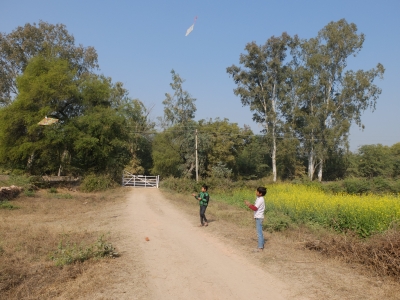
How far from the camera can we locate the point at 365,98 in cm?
3966

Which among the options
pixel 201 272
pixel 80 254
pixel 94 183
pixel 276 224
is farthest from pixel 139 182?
pixel 201 272

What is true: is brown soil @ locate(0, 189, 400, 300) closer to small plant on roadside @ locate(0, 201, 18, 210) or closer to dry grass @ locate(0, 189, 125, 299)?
dry grass @ locate(0, 189, 125, 299)

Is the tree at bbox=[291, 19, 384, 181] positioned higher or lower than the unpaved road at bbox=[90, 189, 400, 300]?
higher

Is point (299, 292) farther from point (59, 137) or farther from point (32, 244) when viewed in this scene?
point (59, 137)

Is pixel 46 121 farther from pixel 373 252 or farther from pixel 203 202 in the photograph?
pixel 373 252

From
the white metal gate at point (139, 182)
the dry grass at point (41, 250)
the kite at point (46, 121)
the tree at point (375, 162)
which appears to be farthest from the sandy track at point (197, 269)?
the tree at point (375, 162)

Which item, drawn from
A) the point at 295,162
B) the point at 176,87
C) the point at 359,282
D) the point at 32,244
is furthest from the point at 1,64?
the point at 359,282

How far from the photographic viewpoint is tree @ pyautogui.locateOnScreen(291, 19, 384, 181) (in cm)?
3953

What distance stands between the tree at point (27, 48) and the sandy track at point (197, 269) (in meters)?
32.7

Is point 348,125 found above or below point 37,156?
above

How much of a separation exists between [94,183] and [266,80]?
26150mm

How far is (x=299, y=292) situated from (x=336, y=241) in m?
2.98

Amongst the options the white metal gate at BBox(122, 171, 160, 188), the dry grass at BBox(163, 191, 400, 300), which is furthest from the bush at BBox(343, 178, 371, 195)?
the dry grass at BBox(163, 191, 400, 300)

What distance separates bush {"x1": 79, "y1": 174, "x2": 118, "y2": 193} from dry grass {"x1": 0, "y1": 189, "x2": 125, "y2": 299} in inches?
486
